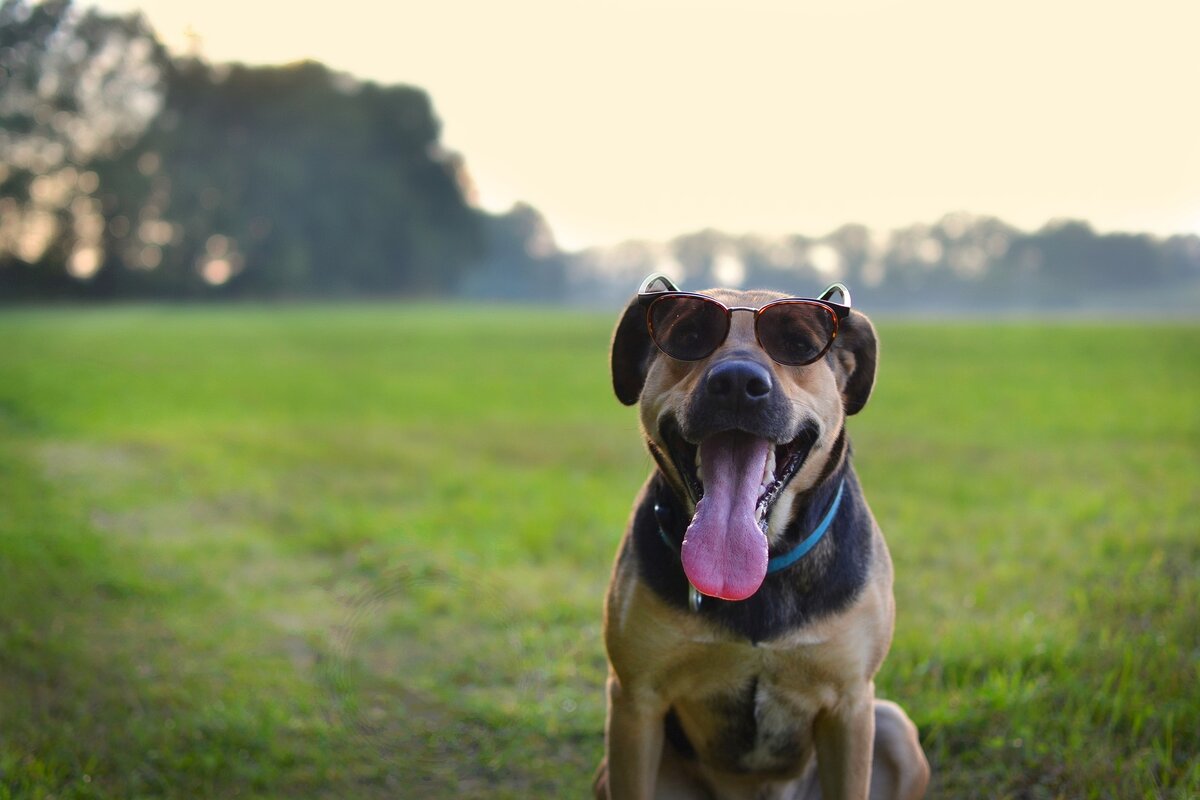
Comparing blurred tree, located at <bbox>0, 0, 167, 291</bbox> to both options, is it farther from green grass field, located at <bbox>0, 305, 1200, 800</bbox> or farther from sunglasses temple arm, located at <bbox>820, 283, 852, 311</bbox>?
sunglasses temple arm, located at <bbox>820, 283, 852, 311</bbox>

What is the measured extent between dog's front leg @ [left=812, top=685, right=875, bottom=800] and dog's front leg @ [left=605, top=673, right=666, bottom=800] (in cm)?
51

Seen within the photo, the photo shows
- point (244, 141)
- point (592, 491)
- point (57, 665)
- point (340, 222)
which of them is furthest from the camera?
point (340, 222)

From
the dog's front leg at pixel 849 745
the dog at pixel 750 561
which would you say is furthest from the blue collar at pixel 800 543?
the dog's front leg at pixel 849 745

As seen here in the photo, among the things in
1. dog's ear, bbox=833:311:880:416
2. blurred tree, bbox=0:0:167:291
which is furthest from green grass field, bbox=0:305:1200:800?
blurred tree, bbox=0:0:167:291

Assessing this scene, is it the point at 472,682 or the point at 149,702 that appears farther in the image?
the point at 472,682

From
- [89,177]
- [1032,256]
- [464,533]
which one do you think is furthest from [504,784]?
[89,177]

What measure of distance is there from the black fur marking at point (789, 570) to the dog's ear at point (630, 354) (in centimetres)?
34

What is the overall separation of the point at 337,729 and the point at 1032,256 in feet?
71.8

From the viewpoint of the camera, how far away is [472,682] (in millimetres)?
5035

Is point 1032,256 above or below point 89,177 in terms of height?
Result: below

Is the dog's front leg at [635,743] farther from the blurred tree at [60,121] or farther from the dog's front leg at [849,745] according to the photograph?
the blurred tree at [60,121]

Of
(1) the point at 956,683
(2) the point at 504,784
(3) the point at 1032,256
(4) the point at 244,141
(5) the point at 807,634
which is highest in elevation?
(4) the point at 244,141

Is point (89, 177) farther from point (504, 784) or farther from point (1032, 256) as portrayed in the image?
point (504, 784)

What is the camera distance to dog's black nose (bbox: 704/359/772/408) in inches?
105
